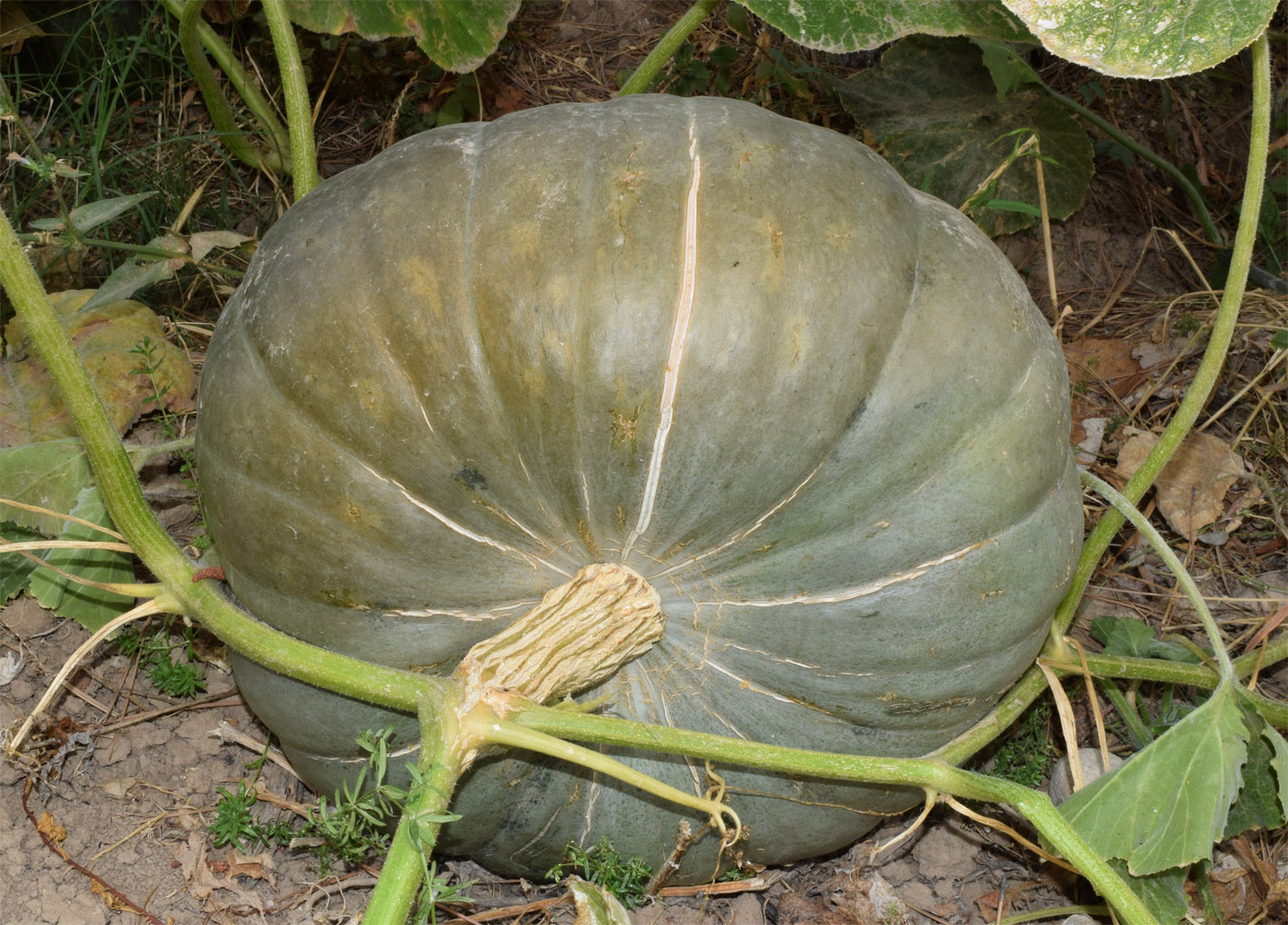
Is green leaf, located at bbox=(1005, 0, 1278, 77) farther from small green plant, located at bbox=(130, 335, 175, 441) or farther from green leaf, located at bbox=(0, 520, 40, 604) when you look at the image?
green leaf, located at bbox=(0, 520, 40, 604)

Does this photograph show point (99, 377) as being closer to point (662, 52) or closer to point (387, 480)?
point (387, 480)

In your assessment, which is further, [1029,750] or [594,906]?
[1029,750]

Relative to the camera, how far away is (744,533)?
1.72 m

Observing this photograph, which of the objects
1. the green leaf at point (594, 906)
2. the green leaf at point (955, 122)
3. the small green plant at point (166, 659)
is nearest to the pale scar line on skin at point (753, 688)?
the green leaf at point (594, 906)

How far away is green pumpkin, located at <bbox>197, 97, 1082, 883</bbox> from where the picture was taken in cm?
163

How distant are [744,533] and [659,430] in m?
0.21

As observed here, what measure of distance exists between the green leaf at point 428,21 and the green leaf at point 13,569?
3.95 ft

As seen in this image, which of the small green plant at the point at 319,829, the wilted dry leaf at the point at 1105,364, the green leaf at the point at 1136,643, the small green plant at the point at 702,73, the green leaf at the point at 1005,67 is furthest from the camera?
the small green plant at the point at 702,73

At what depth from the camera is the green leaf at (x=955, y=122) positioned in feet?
9.61

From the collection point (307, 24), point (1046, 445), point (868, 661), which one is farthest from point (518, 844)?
point (307, 24)

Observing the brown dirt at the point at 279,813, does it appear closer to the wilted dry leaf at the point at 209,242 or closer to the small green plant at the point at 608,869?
the small green plant at the point at 608,869

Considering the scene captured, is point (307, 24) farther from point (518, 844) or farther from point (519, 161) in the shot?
point (518, 844)

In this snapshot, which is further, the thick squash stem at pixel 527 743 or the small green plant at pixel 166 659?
Result: the small green plant at pixel 166 659

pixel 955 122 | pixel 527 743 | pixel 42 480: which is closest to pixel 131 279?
pixel 42 480
